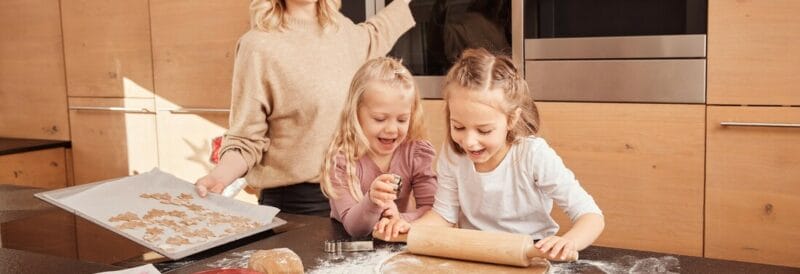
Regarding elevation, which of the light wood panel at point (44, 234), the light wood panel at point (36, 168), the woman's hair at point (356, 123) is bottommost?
the light wood panel at point (36, 168)

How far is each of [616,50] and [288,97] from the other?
3.07ft

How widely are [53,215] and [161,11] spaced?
4.94 ft

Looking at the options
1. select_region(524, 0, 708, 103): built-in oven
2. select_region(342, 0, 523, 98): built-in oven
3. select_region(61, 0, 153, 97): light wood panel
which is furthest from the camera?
select_region(61, 0, 153, 97): light wood panel

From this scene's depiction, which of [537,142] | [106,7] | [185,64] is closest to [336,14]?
[537,142]

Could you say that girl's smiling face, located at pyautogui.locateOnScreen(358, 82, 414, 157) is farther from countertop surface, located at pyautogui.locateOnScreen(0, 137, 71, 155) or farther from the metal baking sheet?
countertop surface, located at pyautogui.locateOnScreen(0, 137, 71, 155)

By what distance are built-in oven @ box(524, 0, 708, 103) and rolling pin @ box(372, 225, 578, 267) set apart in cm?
113

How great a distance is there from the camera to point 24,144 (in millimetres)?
3137

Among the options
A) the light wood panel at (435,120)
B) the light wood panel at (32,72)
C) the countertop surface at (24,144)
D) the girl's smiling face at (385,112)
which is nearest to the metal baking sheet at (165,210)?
the girl's smiling face at (385,112)

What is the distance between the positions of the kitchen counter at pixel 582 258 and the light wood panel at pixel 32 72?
224cm

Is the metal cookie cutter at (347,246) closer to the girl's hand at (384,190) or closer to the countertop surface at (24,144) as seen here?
the girl's hand at (384,190)

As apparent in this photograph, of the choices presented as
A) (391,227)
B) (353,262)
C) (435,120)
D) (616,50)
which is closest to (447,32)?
(435,120)

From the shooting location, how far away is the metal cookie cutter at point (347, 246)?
1.17 meters

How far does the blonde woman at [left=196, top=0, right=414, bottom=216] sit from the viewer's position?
1.65m

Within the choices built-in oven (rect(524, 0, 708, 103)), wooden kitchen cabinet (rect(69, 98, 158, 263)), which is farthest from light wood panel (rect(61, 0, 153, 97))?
built-in oven (rect(524, 0, 708, 103))
